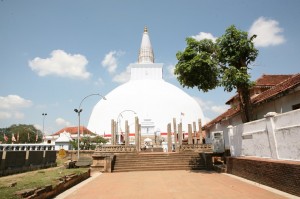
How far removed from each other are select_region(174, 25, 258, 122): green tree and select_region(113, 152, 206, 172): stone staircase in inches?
255

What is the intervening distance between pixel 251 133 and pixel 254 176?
2.14 metres

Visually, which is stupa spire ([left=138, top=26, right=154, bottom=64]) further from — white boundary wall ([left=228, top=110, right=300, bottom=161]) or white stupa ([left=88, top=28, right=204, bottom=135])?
white boundary wall ([left=228, top=110, right=300, bottom=161])

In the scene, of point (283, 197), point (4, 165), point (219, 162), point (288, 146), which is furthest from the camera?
point (219, 162)

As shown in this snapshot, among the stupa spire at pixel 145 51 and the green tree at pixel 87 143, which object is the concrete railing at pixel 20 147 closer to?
the green tree at pixel 87 143

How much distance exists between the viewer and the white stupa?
50.5m

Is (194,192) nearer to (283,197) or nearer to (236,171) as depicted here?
(283,197)

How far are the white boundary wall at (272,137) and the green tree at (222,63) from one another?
4.78ft

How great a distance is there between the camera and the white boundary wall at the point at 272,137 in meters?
8.91

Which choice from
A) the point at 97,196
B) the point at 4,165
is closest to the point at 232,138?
the point at 97,196

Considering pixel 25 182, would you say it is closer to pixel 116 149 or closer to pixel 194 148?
pixel 116 149

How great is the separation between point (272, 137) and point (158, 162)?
1105cm

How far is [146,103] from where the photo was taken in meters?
52.0

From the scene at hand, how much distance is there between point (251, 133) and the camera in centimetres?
1252

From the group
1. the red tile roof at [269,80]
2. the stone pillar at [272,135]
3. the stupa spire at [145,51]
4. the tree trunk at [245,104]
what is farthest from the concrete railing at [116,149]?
the stupa spire at [145,51]
